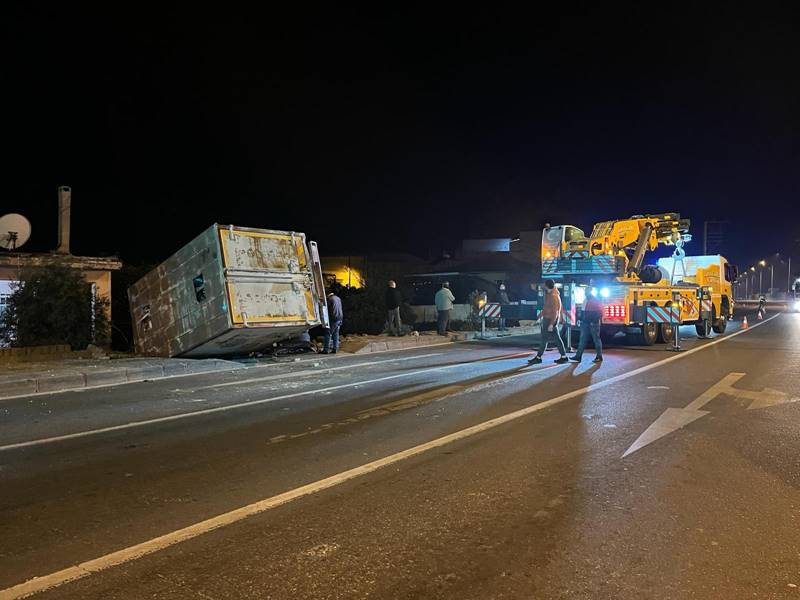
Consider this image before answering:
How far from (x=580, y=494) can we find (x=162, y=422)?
5.05m

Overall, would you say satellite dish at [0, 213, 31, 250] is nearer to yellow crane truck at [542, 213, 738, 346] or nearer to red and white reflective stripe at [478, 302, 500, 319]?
red and white reflective stripe at [478, 302, 500, 319]

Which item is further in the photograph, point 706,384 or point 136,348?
point 136,348

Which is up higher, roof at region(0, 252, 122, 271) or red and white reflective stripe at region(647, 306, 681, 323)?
roof at region(0, 252, 122, 271)

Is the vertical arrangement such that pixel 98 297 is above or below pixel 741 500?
above

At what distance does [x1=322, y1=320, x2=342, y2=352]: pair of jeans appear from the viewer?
15156 millimetres

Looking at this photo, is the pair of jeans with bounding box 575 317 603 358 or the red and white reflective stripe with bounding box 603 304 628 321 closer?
the pair of jeans with bounding box 575 317 603 358

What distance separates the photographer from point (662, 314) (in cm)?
1658

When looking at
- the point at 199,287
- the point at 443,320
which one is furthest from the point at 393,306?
the point at 199,287

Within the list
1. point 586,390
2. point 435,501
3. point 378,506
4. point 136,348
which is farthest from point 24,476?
point 136,348

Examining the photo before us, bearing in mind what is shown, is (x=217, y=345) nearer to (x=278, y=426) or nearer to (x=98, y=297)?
(x=98, y=297)

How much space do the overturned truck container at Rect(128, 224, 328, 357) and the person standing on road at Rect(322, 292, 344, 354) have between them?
3.83 ft

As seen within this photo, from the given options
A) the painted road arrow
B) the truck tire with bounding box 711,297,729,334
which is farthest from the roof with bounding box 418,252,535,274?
the painted road arrow

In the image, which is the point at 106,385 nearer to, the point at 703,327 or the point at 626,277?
the point at 626,277

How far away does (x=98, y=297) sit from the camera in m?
15.2
